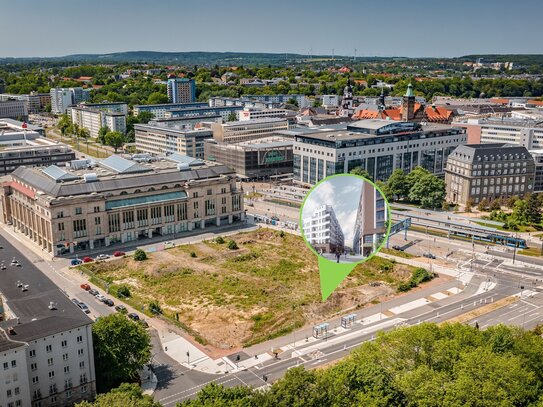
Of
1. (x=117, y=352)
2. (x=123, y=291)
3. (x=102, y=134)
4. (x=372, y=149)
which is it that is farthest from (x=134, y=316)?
(x=102, y=134)

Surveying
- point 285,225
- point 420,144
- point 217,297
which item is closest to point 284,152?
point 420,144

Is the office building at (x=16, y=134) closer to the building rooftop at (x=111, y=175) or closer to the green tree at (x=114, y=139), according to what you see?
the green tree at (x=114, y=139)

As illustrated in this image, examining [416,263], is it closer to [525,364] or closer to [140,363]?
[525,364]

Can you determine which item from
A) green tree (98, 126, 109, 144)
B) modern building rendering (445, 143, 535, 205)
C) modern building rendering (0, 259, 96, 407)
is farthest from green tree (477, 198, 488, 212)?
green tree (98, 126, 109, 144)

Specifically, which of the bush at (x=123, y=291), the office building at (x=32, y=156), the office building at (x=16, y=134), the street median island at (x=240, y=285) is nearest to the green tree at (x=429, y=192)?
the street median island at (x=240, y=285)

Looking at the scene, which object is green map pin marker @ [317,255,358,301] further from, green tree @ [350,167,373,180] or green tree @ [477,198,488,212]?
green tree @ [477,198,488,212]
